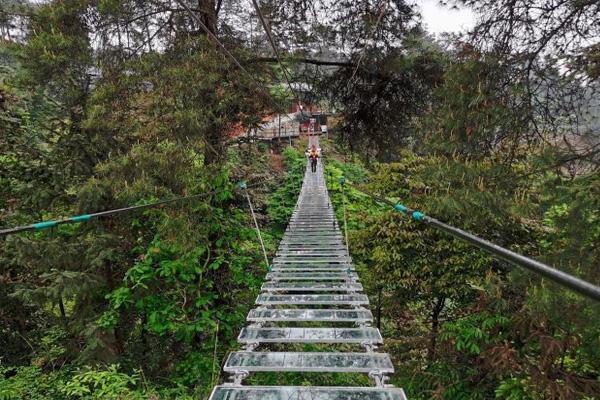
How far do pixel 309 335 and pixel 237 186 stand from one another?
2.38 metres

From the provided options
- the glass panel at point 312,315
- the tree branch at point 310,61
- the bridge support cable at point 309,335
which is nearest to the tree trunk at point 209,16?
the tree branch at point 310,61

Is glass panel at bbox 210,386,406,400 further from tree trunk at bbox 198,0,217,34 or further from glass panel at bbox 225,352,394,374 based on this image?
tree trunk at bbox 198,0,217,34

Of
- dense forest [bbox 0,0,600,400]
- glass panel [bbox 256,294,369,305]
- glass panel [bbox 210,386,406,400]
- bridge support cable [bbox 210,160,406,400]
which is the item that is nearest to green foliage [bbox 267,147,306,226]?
dense forest [bbox 0,0,600,400]

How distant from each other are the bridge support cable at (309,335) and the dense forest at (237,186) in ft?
2.23

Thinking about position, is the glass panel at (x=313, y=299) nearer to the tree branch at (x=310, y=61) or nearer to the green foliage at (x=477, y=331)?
the green foliage at (x=477, y=331)

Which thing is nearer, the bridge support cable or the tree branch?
the bridge support cable

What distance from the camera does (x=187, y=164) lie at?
346 cm

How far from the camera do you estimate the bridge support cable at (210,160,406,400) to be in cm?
138

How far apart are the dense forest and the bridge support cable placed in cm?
68

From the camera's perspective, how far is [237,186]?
4016mm

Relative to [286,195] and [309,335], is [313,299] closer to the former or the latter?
[309,335]

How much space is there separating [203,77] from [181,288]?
7.63 ft

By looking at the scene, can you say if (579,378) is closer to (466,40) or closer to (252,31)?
(466,40)

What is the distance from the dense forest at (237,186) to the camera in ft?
8.42
